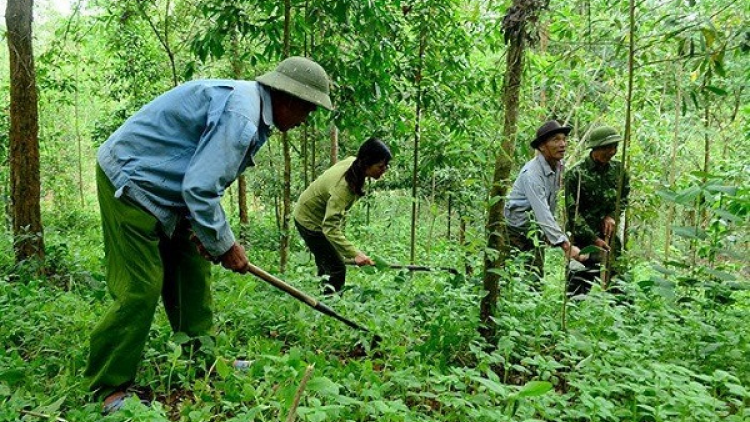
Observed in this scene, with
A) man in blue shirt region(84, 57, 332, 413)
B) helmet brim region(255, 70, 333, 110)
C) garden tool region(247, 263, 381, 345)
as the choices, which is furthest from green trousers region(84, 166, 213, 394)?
helmet brim region(255, 70, 333, 110)

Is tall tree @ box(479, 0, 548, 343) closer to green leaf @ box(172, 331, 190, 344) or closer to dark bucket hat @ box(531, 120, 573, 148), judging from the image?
dark bucket hat @ box(531, 120, 573, 148)

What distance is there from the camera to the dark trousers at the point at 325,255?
16.2 feet

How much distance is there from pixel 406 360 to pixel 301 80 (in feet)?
5.66

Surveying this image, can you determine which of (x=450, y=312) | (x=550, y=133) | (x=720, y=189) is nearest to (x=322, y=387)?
(x=450, y=312)

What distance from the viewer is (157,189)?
9.29 ft

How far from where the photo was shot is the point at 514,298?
13.0 feet

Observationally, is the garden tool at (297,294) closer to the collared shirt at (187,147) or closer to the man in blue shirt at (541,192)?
the collared shirt at (187,147)

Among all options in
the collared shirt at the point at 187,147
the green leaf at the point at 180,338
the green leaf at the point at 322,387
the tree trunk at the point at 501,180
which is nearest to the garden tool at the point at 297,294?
the collared shirt at the point at 187,147

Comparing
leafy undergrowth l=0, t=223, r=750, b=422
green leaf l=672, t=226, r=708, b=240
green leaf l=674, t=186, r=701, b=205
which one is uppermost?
green leaf l=674, t=186, r=701, b=205

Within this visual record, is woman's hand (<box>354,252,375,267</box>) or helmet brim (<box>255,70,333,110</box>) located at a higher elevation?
helmet brim (<box>255,70,333,110</box>)

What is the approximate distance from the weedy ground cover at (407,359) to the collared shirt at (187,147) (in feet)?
2.44

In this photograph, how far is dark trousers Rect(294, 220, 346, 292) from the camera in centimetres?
495

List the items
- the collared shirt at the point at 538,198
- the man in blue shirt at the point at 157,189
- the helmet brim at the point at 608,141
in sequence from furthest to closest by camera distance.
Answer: the helmet brim at the point at 608,141 → the collared shirt at the point at 538,198 → the man in blue shirt at the point at 157,189

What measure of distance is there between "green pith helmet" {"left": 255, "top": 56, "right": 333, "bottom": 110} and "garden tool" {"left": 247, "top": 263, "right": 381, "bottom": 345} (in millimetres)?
978
